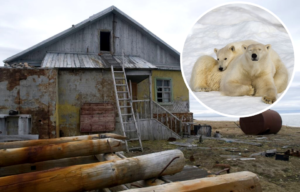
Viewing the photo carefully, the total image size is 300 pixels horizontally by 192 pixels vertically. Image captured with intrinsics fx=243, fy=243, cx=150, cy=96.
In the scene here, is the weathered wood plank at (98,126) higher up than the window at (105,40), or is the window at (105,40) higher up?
the window at (105,40)

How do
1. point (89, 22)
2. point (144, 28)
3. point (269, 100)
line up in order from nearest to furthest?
point (269, 100) < point (89, 22) < point (144, 28)

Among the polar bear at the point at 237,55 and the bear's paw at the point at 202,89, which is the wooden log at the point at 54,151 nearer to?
the bear's paw at the point at 202,89

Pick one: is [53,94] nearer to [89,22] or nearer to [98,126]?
[98,126]

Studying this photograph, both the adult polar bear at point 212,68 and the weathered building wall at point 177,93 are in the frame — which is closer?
the adult polar bear at point 212,68

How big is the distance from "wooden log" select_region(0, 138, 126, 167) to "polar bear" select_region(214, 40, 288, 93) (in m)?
1.63

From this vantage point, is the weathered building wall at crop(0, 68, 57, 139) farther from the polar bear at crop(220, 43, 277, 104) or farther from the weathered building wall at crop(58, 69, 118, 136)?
the polar bear at crop(220, 43, 277, 104)

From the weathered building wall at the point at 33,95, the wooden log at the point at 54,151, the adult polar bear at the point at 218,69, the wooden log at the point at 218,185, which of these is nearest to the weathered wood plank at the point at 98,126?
the weathered building wall at the point at 33,95

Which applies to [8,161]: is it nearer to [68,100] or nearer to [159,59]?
[68,100]

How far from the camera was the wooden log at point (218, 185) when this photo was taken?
1647 mm

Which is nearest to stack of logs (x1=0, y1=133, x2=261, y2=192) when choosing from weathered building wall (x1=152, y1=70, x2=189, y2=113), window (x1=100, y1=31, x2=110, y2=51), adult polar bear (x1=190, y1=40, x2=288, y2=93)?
adult polar bear (x1=190, y1=40, x2=288, y2=93)

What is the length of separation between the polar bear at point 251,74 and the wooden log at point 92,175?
1.01m

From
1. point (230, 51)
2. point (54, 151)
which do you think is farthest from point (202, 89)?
point (54, 151)

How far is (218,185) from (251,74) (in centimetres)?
145

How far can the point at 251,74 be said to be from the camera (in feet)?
8.86
